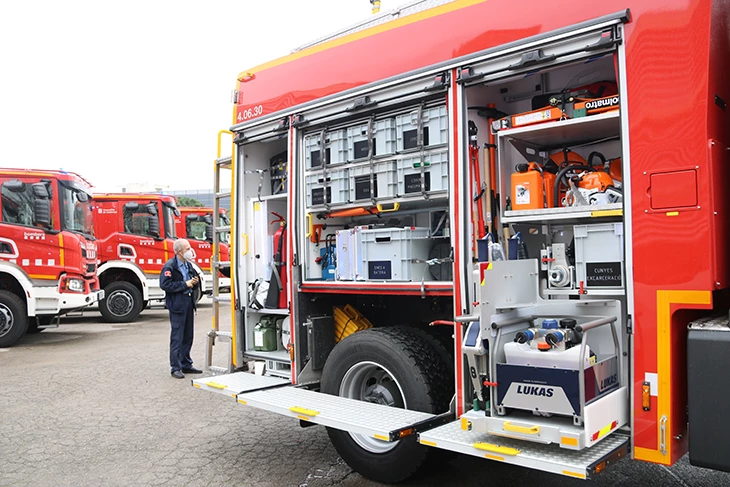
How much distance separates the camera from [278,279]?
6.02m

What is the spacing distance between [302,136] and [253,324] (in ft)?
6.29

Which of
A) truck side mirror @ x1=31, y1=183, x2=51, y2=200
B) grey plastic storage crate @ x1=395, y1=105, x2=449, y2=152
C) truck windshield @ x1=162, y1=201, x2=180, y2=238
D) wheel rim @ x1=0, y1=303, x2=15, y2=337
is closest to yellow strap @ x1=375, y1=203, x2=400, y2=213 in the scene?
grey plastic storage crate @ x1=395, y1=105, x2=449, y2=152

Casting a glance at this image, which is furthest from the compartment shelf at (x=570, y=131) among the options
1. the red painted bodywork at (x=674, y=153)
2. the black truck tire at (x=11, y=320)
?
the black truck tire at (x=11, y=320)

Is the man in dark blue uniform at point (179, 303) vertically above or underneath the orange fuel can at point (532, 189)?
underneath

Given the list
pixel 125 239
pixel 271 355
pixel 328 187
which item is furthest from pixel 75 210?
pixel 328 187

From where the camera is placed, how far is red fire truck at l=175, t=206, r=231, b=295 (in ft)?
62.0

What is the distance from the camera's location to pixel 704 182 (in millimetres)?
3170

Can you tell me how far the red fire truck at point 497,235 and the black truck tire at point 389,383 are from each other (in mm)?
16

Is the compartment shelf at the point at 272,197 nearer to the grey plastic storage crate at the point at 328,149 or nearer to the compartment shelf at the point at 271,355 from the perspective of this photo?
the grey plastic storage crate at the point at 328,149

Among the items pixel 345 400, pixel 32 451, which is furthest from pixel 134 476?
pixel 345 400

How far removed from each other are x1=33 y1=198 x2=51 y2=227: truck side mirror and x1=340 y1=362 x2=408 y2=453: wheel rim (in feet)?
29.1

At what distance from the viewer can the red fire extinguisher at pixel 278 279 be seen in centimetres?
599

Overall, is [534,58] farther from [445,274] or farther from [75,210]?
[75,210]

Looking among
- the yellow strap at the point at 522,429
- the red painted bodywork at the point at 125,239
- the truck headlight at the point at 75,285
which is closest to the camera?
the yellow strap at the point at 522,429
